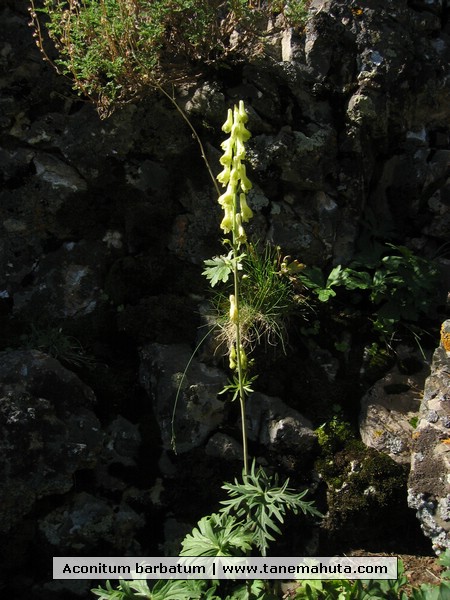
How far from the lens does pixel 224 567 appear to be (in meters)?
3.12

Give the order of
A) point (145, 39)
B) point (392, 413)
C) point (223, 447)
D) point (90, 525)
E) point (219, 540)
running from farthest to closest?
point (145, 39)
point (392, 413)
point (223, 447)
point (90, 525)
point (219, 540)

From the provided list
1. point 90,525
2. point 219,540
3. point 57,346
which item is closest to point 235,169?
point 219,540

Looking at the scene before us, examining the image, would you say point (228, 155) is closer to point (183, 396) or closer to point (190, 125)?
point (190, 125)

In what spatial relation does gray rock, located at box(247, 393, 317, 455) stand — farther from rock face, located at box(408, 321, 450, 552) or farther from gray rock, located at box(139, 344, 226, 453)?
rock face, located at box(408, 321, 450, 552)

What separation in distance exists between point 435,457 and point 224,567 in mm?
1525

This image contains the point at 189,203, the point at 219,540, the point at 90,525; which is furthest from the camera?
the point at 189,203

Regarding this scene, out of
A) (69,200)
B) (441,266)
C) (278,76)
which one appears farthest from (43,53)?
(441,266)

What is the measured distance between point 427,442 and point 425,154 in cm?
248

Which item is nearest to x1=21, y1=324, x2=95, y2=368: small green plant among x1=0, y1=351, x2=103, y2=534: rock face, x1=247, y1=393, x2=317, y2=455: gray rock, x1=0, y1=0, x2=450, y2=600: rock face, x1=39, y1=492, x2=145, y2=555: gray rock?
x1=0, y1=0, x2=450, y2=600: rock face

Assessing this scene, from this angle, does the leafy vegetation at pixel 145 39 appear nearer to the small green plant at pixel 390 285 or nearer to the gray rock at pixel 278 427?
the small green plant at pixel 390 285

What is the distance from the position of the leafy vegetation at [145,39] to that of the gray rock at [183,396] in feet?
6.48

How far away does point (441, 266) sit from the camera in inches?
189

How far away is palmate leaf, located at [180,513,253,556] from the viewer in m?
3.02

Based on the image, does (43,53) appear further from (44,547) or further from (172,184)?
(44,547)
